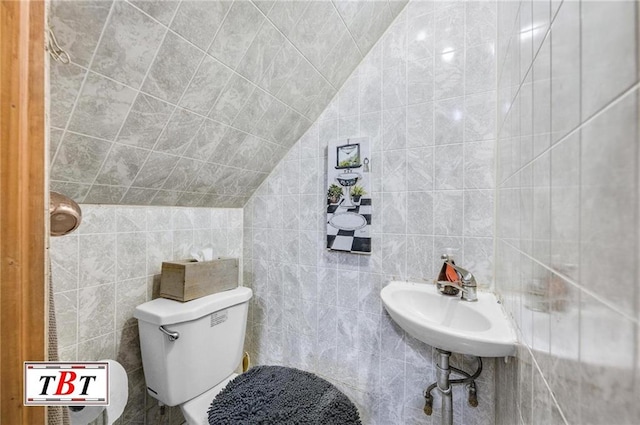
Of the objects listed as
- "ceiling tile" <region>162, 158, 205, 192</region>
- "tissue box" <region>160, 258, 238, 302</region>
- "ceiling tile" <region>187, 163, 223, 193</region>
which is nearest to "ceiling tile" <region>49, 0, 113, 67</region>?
"ceiling tile" <region>162, 158, 205, 192</region>

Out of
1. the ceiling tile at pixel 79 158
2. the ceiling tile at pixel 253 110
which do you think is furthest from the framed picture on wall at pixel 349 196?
the ceiling tile at pixel 79 158

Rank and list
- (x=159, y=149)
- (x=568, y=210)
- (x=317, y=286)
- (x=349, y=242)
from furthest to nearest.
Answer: (x=317, y=286) < (x=349, y=242) < (x=159, y=149) < (x=568, y=210)

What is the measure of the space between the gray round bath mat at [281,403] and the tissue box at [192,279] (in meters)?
0.41

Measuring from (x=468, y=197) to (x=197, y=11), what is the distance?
3.77 feet

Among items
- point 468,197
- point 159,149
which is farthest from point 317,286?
point 159,149

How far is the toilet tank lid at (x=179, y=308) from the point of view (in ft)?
3.55

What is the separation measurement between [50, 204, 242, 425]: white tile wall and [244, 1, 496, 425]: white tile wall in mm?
549

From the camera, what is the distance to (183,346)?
112cm

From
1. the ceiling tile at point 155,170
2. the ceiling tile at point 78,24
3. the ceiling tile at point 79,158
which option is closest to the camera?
the ceiling tile at point 78,24

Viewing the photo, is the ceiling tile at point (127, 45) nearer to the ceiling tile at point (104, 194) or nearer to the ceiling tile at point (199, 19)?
the ceiling tile at point (199, 19)

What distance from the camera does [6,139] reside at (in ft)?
1.33

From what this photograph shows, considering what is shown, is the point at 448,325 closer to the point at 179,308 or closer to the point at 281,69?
the point at 179,308

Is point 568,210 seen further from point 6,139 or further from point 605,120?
point 6,139

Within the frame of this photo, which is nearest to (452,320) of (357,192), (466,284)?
(466,284)
